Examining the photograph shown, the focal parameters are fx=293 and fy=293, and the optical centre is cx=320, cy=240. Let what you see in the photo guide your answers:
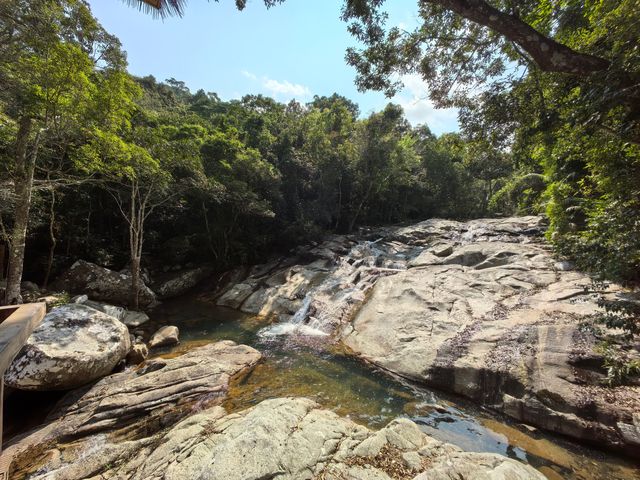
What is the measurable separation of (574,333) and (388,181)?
2010 centimetres

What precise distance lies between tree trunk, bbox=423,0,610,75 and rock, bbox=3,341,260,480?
25.5ft

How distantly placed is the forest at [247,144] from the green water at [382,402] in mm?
3319

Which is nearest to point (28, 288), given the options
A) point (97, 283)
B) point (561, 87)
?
point (97, 283)

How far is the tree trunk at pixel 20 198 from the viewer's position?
24.6 feet

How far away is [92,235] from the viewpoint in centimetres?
1484

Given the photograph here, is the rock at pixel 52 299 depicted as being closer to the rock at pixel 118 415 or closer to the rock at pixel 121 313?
the rock at pixel 121 313

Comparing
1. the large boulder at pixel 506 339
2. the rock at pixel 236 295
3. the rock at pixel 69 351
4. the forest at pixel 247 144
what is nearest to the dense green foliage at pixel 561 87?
the forest at pixel 247 144

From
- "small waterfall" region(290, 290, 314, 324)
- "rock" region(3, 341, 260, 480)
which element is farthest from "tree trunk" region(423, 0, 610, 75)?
"small waterfall" region(290, 290, 314, 324)

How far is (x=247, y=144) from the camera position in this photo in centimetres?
2173

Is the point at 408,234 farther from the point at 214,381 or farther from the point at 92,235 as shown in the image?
the point at 92,235

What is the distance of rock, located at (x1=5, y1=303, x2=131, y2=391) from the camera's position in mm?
5883

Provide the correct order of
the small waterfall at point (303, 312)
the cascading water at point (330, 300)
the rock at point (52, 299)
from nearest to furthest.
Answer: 1. the rock at point (52, 299)
2. the cascading water at point (330, 300)
3. the small waterfall at point (303, 312)

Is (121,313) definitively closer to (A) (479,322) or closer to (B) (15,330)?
(B) (15,330)

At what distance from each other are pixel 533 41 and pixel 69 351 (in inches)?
396
